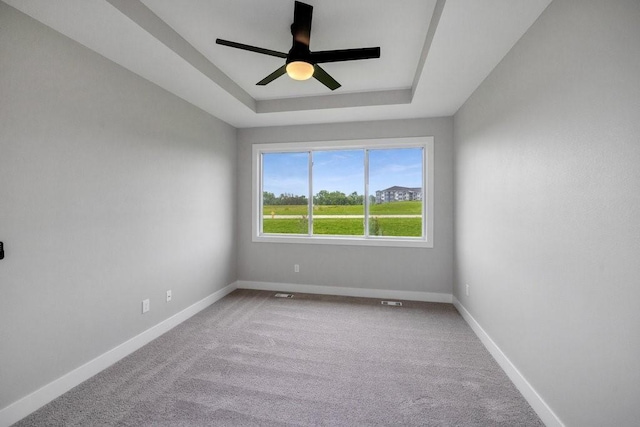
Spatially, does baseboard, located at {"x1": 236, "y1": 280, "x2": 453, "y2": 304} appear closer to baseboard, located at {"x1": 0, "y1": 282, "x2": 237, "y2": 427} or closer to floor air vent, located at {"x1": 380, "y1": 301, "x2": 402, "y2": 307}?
floor air vent, located at {"x1": 380, "y1": 301, "x2": 402, "y2": 307}

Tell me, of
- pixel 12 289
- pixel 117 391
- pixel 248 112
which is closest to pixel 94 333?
pixel 117 391

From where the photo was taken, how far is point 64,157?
193 centimetres

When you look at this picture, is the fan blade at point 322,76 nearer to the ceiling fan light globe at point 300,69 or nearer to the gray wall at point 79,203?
the ceiling fan light globe at point 300,69

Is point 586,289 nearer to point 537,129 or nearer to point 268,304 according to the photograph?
point 537,129

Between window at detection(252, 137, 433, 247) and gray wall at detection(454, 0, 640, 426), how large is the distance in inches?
60.5

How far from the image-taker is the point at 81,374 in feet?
6.70

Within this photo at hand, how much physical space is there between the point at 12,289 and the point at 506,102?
3.61 metres

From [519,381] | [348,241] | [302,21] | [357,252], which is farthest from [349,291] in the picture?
[302,21]

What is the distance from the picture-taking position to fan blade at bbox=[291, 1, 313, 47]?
1.78 m

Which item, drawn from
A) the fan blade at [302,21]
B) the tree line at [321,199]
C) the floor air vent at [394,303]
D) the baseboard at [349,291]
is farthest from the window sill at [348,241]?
the fan blade at [302,21]

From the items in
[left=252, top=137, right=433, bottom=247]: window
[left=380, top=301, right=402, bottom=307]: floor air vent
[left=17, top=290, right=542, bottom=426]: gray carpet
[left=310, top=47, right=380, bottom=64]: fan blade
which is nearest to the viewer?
[left=17, top=290, right=542, bottom=426]: gray carpet

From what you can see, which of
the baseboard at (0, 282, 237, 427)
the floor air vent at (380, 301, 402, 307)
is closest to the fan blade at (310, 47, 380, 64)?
the baseboard at (0, 282, 237, 427)

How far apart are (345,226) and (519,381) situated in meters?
2.65

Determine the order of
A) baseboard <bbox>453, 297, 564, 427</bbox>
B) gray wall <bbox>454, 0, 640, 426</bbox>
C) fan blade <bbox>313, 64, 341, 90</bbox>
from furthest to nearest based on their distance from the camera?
1. fan blade <bbox>313, 64, 341, 90</bbox>
2. baseboard <bbox>453, 297, 564, 427</bbox>
3. gray wall <bbox>454, 0, 640, 426</bbox>
